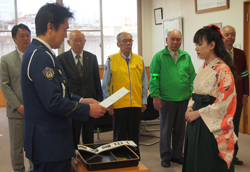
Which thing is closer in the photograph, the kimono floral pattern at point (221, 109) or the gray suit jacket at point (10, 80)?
the kimono floral pattern at point (221, 109)

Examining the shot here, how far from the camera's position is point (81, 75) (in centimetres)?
297

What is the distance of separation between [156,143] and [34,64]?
3048 mm

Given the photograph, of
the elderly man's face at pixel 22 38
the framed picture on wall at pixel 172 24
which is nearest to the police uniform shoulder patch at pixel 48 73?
the elderly man's face at pixel 22 38

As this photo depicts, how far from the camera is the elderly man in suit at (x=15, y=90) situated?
2607mm

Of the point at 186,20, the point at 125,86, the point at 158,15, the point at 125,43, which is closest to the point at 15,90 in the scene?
the point at 125,86

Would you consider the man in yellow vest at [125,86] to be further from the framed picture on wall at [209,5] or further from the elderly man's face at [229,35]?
the framed picture on wall at [209,5]

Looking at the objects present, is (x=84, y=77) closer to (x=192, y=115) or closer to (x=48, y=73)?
(x=192, y=115)

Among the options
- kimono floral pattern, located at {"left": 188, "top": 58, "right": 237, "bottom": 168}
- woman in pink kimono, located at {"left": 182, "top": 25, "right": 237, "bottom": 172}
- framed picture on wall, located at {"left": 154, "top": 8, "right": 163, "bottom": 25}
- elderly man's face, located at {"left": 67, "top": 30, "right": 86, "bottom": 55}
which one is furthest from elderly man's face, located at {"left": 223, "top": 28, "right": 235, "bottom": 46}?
framed picture on wall, located at {"left": 154, "top": 8, "right": 163, "bottom": 25}

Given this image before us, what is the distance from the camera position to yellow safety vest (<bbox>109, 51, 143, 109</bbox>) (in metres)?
3.11

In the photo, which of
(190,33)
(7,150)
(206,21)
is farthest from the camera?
(190,33)

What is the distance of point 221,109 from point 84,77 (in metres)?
1.57

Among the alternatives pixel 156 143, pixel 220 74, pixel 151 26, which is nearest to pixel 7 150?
pixel 156 143

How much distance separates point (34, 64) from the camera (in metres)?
1.46

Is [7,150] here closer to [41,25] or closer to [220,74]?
[41,25]
